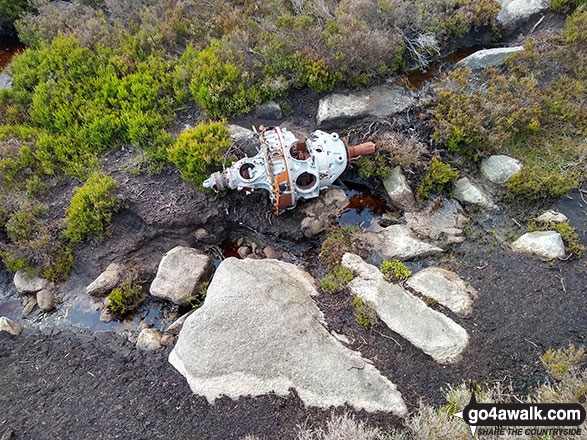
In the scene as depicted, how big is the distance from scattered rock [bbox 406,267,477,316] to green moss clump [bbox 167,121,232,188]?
4700 millimetres

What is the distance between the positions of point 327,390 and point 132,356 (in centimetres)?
352

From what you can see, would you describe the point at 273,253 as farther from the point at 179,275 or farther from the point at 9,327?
the point at 9,327

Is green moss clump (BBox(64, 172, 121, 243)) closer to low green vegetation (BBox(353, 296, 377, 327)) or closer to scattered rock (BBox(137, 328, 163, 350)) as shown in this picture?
scattered rock (BBox(137, 328, 163, 350))

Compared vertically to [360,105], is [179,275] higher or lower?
lower

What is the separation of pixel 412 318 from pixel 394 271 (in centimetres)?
103

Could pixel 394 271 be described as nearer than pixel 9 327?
Yes

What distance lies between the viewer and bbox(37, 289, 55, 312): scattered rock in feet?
25.4

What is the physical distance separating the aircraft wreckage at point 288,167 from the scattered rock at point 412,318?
206cm

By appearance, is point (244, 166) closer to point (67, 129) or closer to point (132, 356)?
point (132, 356)

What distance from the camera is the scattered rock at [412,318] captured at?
5898 millimetres

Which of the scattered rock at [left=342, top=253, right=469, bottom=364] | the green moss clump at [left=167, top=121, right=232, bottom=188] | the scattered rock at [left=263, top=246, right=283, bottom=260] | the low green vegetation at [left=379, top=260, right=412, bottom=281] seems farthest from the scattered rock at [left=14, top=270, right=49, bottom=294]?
the low green vegetation at [left=379, top=260, right=412, bottom=281]

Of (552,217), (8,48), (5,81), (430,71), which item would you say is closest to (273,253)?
(552,217)

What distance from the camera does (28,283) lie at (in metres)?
8.02

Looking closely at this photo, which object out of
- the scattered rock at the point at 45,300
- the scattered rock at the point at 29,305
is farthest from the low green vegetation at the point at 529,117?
the scattered rock at the point at 29,305
